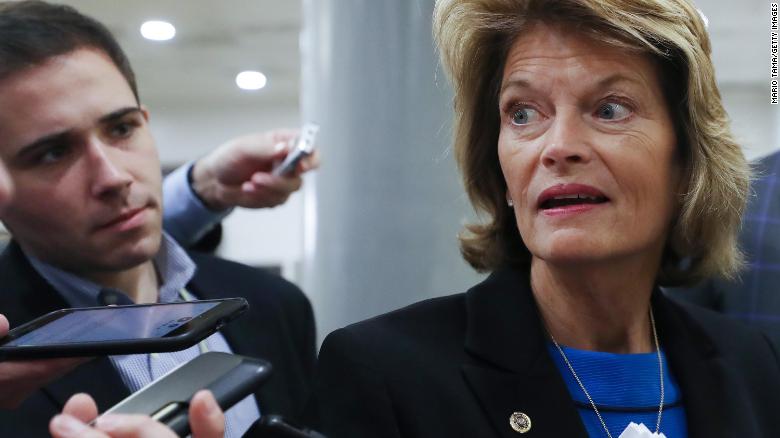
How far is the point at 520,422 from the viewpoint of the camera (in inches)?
40.4

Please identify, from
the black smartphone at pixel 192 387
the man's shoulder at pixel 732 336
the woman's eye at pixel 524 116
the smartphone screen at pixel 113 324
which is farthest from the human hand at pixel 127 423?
the man's shoulder at pixel 732 336

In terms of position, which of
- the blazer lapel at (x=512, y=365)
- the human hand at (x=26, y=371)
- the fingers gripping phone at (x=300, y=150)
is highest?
the fingers gripping phone at (x=300, y=150)

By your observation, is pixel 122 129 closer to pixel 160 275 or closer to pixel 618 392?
pixel 160 275

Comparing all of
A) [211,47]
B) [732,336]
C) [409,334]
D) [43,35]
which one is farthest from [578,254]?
[211,47]

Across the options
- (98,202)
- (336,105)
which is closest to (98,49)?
(98,202)

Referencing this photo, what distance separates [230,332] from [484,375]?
15.8 inches

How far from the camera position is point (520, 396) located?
41.5 inches

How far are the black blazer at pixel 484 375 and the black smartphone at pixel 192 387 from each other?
34 cm

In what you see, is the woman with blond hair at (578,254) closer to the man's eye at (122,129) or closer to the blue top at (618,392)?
the blue top at (618,392)

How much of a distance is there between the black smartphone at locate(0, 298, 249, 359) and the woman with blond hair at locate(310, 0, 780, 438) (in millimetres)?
286

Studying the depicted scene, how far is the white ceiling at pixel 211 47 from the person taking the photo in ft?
14.8

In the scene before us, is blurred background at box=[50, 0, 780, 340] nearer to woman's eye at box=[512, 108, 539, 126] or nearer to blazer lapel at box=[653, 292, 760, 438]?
woman's eye at box=[512, 108, 539, 126]

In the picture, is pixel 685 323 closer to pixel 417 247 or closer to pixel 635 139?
pixel 635 139

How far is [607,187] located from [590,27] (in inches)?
8.0
